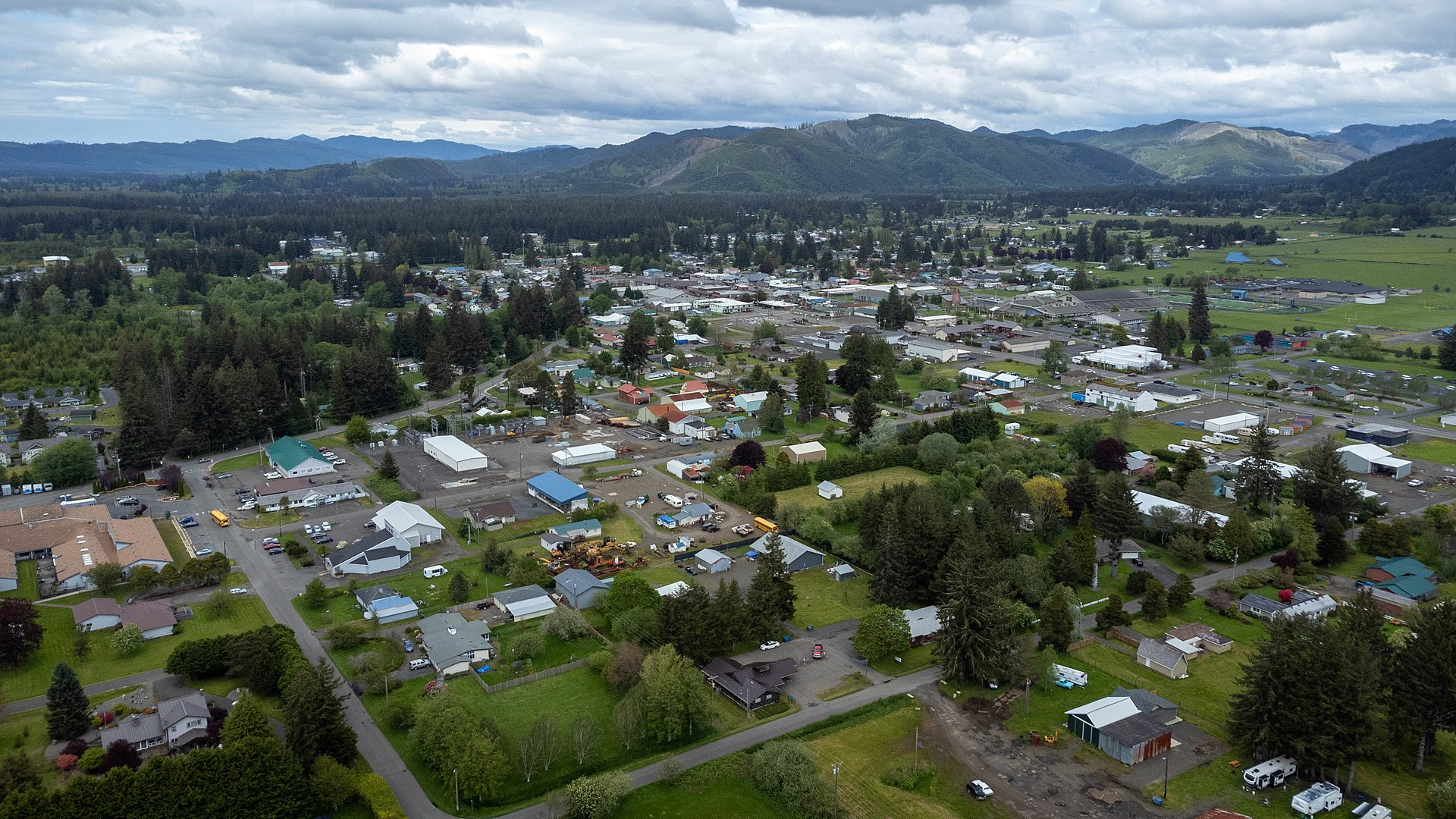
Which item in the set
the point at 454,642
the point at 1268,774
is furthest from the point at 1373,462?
→ the point at 454,642

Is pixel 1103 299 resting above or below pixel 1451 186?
below

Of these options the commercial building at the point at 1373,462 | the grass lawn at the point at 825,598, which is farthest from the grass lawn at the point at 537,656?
the commercial building at the point at 1373,462

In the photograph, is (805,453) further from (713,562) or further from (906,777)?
(906,777)

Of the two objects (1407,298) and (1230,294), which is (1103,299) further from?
(1407,298)

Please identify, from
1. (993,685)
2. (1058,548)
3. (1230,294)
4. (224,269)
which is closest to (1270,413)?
(1058,548)

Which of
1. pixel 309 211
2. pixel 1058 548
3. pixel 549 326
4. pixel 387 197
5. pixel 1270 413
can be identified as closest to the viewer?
pixel 1058 548
